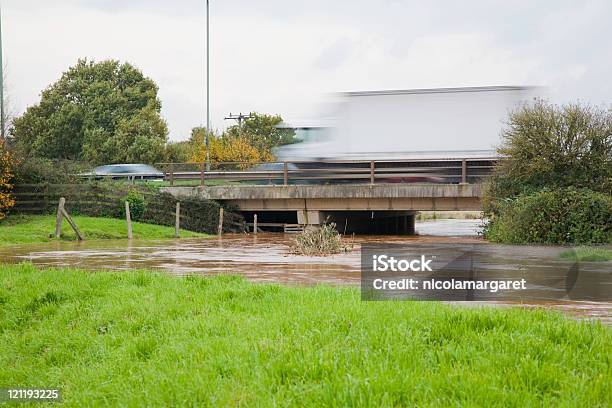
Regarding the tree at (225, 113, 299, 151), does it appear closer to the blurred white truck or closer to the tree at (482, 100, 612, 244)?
the blurred white truck

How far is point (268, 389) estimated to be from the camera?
5328 millimetres

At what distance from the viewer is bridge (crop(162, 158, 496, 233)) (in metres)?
33.3

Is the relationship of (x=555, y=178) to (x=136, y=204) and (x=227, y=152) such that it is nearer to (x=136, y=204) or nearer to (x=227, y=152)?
(x=136, y=204)

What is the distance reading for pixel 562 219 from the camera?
21.0 m

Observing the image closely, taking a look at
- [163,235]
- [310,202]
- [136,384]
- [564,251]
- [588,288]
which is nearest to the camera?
[136,384]

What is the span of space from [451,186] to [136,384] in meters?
28.3

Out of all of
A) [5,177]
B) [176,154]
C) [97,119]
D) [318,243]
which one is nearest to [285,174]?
[5,177]

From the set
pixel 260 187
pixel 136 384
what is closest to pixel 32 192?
pixel 260 187

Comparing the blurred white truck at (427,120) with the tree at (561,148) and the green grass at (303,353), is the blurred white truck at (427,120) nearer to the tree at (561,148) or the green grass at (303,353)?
the tree at (561,148)

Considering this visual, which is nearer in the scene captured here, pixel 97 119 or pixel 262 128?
pixel 97 119

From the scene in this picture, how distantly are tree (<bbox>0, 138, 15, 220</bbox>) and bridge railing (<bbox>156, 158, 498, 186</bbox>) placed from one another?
A: 30.8 feet

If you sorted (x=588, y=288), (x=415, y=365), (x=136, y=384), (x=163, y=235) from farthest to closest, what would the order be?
(x=163, y=235), (x=588, y=288), (x=136, y=384), (x=415, y=365)

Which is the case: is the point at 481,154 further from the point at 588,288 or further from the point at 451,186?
the point at 588,288

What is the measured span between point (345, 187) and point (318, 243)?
15030mm
